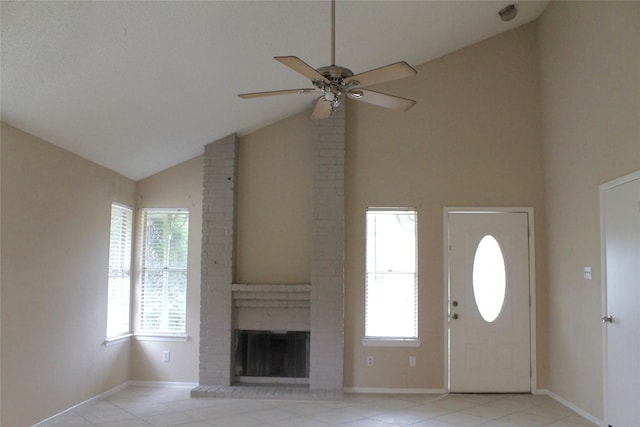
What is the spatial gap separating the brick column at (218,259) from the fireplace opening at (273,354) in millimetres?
207

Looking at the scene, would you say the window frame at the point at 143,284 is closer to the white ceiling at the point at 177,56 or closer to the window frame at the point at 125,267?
the window frame at the point at 125,267

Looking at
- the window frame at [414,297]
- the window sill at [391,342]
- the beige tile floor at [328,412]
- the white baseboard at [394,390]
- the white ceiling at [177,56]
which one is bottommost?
the beige tile floor at [328,412]

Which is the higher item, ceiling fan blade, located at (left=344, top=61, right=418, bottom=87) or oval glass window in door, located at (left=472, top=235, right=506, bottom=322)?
ceiling fan blade, located at (left=344, top=61, right=418, bottom=87)

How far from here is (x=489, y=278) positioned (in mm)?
5875

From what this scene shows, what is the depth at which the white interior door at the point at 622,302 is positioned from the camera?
4.01 m

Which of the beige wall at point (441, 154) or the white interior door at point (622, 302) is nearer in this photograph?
the white interior door at point (622, 302)

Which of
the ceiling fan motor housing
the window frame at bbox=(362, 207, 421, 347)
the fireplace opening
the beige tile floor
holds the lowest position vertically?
the beige tile floor

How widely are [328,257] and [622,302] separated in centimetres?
277

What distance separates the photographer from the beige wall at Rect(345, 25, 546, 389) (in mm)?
5863

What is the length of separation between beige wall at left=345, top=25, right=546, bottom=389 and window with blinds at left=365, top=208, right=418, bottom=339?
3.7 inches

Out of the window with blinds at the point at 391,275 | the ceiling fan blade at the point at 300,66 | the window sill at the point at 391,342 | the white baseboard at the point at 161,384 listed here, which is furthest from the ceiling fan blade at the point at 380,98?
the white baseboard at the point at 161,384

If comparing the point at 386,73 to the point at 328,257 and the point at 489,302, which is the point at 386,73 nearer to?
the point at 328,257

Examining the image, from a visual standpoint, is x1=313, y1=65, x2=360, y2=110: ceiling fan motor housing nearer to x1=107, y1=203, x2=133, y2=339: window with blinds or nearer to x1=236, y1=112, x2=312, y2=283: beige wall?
x1=236, y1=112, x2=312, y2=283: beige wall

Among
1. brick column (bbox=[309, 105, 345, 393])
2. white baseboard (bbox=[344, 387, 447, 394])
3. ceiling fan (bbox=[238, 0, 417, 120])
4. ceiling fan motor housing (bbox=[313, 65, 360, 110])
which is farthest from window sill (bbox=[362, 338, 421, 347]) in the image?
ceiling fan motor housing (bbox=[313, 65, 360, 110])
